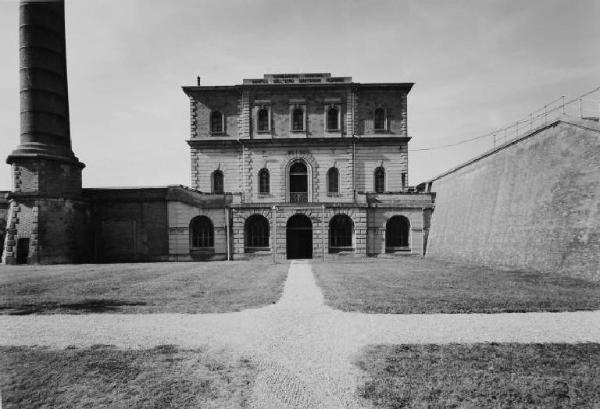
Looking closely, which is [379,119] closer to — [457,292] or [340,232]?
[340,232]

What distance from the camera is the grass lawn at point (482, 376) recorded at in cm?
431

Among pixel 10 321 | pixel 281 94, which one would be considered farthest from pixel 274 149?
pixel 10 321

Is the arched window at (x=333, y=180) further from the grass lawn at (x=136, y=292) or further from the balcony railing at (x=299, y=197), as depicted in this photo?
the grass lawn at (x=136, y=292)

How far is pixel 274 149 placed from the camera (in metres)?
29.4

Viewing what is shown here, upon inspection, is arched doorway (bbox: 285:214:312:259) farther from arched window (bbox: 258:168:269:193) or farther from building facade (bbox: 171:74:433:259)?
arched window (bbox: 258:168:269:193)

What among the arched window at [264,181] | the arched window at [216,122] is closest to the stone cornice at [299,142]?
the arched window at [216,122]

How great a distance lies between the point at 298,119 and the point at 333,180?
6.20 m

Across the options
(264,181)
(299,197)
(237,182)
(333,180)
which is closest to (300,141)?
(333,180)

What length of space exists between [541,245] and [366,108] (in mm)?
18791

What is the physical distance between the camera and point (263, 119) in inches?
1182

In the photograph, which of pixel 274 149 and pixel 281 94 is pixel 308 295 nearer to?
pixel 274 149

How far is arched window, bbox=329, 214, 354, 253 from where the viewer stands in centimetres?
2659

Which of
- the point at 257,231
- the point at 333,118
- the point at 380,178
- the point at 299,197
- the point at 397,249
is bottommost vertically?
the point at 397,249

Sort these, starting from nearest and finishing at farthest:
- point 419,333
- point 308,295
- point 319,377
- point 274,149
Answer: point 319,377 → point 419,333 → point 308,295 → point 274,149
